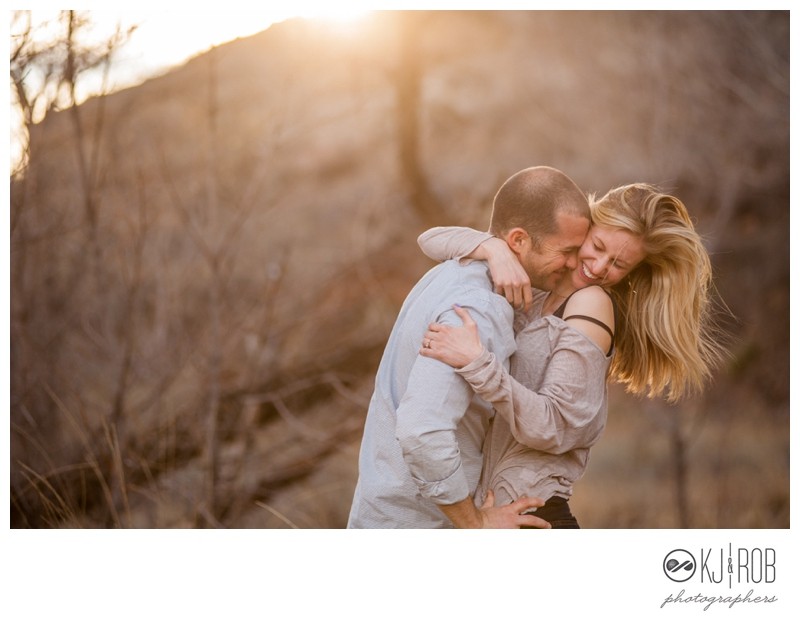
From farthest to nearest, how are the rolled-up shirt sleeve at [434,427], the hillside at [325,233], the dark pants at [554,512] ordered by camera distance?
the hillside at [325,233]
the dark pants at [554,512]
the rolled-up shirt sleeve at [434,427]

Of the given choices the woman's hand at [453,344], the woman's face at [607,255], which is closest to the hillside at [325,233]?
the woman's hand at [453,344]

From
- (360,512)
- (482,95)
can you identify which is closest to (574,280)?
(360,512)

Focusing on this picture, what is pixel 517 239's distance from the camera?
227cm

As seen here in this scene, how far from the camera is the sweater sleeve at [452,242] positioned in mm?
2242

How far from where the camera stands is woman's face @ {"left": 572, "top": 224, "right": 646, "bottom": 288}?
2252 mm

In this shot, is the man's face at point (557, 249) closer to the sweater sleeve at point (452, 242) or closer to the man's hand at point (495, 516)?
the sweater sleeve at point (452, 242)

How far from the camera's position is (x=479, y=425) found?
223 centimetres

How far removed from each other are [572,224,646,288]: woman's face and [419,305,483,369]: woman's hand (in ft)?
1.31

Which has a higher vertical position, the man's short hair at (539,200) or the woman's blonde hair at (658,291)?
the man's short hair at (539,200)

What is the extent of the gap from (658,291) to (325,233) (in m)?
6.27

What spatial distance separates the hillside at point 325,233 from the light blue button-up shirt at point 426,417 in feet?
5.64

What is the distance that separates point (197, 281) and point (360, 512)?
492 centimetres

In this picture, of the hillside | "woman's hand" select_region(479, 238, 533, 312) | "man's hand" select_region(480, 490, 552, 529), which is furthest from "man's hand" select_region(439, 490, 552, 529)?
the hillside

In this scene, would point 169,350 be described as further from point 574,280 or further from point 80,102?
point 574,280
